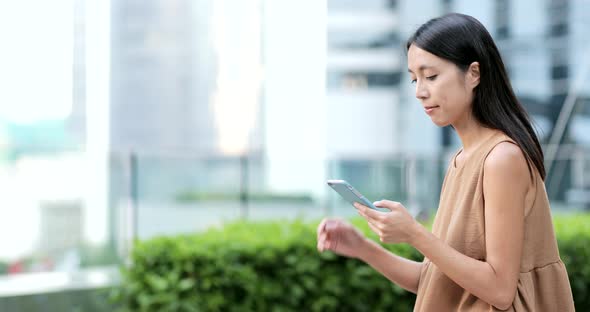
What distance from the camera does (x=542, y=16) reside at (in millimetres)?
11148

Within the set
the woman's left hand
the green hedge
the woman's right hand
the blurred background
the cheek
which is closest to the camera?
the woman's left hand

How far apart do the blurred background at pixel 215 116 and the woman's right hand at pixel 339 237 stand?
279 cm

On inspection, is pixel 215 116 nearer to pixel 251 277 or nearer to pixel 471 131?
pixel 251 277

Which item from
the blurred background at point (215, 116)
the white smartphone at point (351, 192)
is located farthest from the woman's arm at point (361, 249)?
the blurred background at point (215, 116)

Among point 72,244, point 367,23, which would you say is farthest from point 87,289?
point 367,23

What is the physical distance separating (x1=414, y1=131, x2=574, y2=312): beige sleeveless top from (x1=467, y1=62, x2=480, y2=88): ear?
0.12m

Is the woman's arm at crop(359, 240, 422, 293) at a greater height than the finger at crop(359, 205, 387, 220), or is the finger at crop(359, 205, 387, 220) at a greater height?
the finger at crop(359, 205, 387, 220)

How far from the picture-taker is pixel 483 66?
68.6 inches

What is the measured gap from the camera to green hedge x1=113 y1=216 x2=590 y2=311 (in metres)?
4.37

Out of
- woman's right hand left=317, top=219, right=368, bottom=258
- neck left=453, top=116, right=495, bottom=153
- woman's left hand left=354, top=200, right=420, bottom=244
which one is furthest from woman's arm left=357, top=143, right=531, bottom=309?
woman's right hand left=317, top=219, right=368, bottom=258

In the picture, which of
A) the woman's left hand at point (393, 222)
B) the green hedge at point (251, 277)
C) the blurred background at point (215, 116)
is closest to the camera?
the woman's left hand at point (393, 222)

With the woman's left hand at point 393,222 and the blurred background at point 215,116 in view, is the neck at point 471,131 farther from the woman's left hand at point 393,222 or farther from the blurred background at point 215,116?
the blurred background at point 215,116

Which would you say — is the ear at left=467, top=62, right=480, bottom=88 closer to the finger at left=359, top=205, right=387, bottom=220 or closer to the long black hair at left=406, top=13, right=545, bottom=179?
the long black hair at left=406, top=13, right=545, bottom=179

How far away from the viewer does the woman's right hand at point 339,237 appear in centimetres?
191
